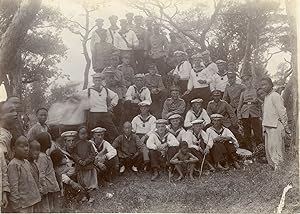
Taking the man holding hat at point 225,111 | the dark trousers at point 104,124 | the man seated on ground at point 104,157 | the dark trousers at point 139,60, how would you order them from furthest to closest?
the dark trousers at point 139,60, the man holding hat at point 225,111, the dark trousers at point 104,124, the man seated on ground at point 104,157

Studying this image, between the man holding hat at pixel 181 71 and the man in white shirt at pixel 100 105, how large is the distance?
0.83 m

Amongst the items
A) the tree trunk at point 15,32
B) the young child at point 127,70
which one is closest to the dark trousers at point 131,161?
the young child at point 127,70

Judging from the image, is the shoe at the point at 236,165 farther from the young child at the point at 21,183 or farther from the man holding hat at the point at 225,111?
the young child at the point at 21,183

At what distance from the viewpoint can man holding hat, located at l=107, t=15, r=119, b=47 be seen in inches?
236

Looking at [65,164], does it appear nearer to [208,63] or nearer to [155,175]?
[155,175]

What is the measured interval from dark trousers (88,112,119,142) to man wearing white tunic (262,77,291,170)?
5.74 feet

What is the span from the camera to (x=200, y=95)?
21.5 feet

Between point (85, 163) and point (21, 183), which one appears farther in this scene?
point (85, 163)

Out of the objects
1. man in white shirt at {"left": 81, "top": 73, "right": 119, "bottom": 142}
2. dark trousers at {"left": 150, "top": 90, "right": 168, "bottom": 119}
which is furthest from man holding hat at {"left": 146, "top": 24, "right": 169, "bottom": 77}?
man in white shirt at {"left": 81, "top": 73, "right": 119, "bottom": 142}

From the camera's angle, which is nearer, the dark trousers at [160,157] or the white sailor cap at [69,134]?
the white sailor cap at [69,134]

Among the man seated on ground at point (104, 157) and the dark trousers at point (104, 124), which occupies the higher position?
the dark trousers at point (104, 124)

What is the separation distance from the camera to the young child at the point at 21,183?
17.5ft

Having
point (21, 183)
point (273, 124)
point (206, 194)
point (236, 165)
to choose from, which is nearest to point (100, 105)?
point (21, 183)

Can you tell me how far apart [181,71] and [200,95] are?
399 mm
